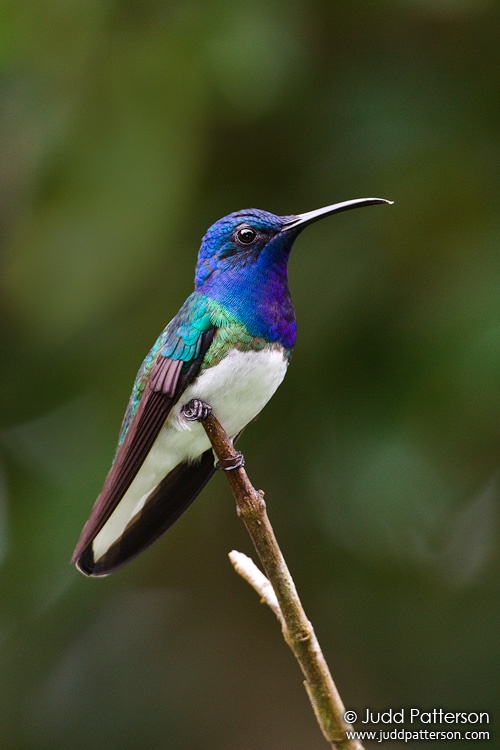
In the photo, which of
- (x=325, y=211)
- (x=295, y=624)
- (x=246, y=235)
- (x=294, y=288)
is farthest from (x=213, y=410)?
(x=294, y=288)

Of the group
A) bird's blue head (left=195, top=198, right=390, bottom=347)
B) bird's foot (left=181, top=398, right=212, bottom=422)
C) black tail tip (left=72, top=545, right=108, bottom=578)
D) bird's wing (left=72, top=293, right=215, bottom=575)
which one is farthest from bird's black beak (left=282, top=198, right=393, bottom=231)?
black tail tip (left=72, top=545, right=108, bottom=578)

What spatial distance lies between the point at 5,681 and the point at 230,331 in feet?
9.29

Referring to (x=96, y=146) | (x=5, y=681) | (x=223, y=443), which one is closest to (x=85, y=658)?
(x=5, y=681)

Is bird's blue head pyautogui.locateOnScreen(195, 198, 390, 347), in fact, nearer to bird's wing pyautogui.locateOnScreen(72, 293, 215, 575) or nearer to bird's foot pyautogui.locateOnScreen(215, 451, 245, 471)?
bird's wing pyautogui.locateOnScreen(72, 293, 215, 575)

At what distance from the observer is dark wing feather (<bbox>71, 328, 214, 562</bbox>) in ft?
8.26

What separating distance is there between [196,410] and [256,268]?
437mm

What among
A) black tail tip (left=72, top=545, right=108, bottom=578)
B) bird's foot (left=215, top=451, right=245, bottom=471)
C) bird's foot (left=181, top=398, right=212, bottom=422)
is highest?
bird's foot (left=181, top=398, right=212, bottom=422)

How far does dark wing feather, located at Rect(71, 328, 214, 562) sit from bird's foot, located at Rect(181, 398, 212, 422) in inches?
1.8

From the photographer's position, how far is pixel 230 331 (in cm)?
252

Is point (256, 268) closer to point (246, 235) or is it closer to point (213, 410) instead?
point (246, 235)

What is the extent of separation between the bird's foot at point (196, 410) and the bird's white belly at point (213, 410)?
3 cm

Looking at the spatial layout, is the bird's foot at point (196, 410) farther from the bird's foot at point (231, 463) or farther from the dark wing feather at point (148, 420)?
the bird's foot at point (231, 463)

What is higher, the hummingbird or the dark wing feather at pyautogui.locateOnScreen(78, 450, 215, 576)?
the hummingbird

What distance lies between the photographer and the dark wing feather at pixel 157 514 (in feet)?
9.30
